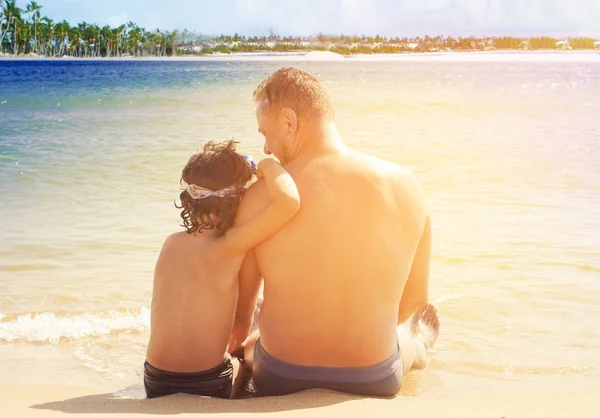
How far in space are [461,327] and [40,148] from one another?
9.22m

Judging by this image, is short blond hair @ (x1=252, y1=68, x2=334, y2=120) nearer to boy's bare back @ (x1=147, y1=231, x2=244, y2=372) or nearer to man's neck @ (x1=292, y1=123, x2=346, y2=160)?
man's neck @ (x1=292, y1=123, x2=346, y2=160)

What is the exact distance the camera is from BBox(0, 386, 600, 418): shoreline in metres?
2.31

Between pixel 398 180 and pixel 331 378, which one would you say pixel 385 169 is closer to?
pixel 398 180

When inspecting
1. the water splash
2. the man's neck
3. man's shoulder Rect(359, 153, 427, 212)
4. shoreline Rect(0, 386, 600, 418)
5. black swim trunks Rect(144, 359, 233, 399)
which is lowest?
the water splash

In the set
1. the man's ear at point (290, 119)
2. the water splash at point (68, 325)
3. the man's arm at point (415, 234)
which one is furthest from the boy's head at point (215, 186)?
the water splash at point (68, 325)

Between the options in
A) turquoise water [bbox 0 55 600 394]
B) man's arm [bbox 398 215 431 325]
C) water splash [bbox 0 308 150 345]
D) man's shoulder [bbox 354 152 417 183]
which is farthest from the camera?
water splash [bbox 0 308 150 345]

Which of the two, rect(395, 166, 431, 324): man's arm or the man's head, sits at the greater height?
the man's head

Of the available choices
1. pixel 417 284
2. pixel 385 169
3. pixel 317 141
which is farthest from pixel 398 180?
pixel 417 284

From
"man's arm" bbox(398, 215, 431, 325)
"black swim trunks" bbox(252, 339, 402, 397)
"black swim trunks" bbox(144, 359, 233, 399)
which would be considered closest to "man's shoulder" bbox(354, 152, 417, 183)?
"man's arm" bbox(398, 215, 431, 325)

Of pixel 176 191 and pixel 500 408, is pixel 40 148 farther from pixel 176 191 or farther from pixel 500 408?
pixel 500 408

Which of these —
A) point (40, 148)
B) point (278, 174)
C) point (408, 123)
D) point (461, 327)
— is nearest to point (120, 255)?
point (461, 327)

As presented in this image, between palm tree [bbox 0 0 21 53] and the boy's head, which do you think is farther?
palm tree [bbox 0 0 21 53]

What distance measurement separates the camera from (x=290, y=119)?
2592 mm

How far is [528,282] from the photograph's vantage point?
191 inches
